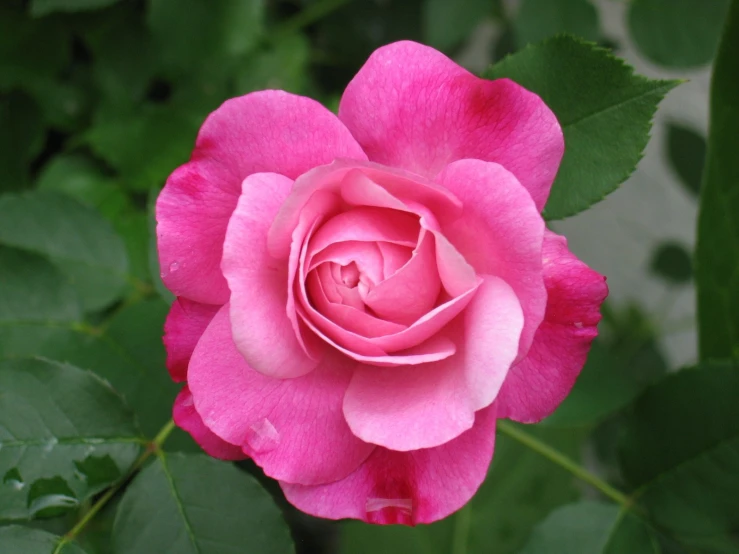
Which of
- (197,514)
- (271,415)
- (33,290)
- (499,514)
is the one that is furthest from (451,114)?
(499,514)

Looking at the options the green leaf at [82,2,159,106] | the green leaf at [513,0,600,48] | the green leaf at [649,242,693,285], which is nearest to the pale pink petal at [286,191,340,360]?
the green leaf at [513,0,600,48]

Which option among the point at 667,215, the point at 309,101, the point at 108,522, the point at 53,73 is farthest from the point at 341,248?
the point at 667,215

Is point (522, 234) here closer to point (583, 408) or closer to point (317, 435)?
point (317, 435)

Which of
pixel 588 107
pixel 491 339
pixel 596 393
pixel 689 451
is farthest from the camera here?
pixel 596 393

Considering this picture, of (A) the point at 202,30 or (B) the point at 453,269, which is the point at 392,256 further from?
(A) the point at 202,30

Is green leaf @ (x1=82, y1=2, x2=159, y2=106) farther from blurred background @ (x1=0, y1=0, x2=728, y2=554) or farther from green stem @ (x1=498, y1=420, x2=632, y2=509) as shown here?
green stem @ (x1=498, y1=420, x2=632, y2=509)
